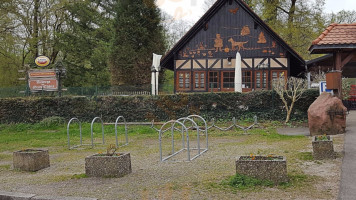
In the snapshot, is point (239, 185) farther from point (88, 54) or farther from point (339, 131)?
point (88, 54)

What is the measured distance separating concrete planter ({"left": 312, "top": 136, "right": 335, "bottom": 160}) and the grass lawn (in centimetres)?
20

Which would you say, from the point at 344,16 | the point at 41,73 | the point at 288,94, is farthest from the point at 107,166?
the point at 344,16

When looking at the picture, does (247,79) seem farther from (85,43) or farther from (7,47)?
(7,47)

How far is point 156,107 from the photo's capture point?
69.6 ft

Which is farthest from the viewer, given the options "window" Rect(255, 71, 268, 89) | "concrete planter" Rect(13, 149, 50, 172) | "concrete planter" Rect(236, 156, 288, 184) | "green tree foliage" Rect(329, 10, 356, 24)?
"green tree foliage" Rect(329, 10, 356, 24)

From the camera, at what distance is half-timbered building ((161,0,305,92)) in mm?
26688

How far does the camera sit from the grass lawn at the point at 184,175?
679cm

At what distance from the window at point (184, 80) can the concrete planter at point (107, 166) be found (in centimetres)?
1992

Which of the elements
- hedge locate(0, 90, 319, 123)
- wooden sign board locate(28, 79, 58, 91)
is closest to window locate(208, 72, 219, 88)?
hedge locate(0, 90, 319, 123)

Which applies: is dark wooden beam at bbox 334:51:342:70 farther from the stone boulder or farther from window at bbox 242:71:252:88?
window at bbox 242:71:252:88

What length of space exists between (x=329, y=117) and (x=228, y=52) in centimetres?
1479

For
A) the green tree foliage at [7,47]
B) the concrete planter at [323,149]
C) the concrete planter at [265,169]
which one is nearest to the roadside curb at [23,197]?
the concrete planter at [265,169]

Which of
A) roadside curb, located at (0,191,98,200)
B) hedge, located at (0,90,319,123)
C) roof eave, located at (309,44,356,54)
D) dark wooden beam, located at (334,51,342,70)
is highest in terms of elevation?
roof eave, located at (309,44,356,54)

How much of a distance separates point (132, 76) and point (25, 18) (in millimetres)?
12255
